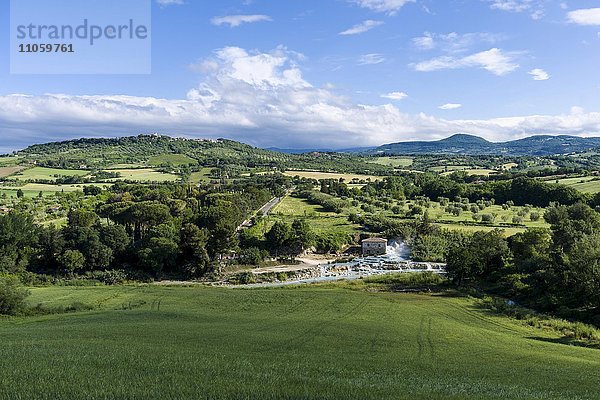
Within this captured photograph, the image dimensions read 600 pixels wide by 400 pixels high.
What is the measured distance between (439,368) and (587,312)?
1119 inches

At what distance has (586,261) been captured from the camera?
146 feet

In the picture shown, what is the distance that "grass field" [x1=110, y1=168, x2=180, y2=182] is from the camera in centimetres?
16993

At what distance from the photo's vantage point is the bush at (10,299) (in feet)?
133

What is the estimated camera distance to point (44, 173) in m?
173

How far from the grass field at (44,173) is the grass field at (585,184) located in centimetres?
17604

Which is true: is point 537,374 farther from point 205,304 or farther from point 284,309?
point 205,304

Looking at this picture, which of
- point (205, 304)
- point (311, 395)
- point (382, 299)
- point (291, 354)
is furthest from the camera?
point (382, 299)

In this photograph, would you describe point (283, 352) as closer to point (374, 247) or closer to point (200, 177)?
point (374, 247)

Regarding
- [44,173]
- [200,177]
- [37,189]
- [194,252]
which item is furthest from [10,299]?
[44,173]

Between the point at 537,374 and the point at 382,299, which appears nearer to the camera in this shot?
the point at 537,374

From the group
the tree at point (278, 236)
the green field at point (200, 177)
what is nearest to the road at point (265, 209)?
the tree at point (278, 236)

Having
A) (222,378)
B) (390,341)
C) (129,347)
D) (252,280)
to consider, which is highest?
(222,378)

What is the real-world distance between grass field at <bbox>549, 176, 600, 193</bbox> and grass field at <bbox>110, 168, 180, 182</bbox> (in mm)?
137880

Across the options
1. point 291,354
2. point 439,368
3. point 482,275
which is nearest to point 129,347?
point 291,354
